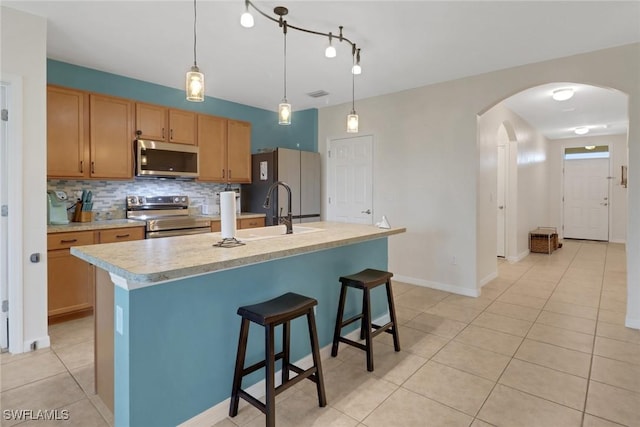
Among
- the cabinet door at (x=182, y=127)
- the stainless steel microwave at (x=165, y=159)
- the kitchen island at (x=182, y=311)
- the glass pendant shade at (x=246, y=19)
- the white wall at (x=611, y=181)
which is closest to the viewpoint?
the kitchen island at (x=182, y=311)

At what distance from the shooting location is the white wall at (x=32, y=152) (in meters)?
2.57

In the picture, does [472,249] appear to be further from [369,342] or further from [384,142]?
[369,342]

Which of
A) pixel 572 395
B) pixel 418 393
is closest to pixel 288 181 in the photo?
pixel 418 393

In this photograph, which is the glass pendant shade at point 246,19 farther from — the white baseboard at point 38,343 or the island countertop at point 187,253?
the white baseboard at point 38,343

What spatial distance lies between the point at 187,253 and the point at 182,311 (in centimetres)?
29

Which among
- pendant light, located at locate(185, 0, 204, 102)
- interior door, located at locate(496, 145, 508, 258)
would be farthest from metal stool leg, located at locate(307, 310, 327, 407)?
interior door, located at locate(496, 145, 508, 258)

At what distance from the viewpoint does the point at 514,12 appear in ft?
8.46

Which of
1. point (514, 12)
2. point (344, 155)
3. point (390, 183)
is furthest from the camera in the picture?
point (344, 155)

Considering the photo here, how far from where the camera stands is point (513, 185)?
233 inches

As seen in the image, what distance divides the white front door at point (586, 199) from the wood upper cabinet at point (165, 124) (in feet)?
29.8

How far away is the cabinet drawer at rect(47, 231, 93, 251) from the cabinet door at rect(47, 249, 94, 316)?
0.06m

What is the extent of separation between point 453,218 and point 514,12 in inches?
89.9

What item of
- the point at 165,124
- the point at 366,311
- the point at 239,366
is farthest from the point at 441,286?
the point at 165,124

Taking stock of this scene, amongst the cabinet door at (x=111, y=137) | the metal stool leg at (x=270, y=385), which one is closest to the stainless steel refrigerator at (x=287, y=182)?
the cabinet door at (x=111, y=137)
